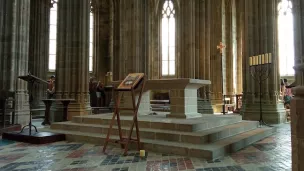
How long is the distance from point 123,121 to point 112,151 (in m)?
1.69

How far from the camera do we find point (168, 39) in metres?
25.4

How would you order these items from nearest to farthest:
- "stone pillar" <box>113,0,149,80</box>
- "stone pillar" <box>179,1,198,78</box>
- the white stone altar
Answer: the white stone altar < "stone pillar" <box>113,0,149,80</box> < "stone pillar" <box>179,1,198,78</box>

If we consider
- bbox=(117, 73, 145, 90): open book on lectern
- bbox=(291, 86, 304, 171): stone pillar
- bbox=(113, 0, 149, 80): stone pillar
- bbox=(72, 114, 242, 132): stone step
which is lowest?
bbox=(72, 114, 242, 132): stone step

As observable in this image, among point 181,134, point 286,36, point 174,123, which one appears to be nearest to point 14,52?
point 174,123

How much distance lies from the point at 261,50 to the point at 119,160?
29.3 ft

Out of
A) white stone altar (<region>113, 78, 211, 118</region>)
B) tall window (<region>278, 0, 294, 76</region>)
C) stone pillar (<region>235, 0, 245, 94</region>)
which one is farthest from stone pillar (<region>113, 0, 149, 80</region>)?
tall window (<region>278, 0, 294, 76</region>)

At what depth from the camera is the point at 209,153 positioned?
483 centimetres

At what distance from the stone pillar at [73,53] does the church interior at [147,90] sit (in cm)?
4

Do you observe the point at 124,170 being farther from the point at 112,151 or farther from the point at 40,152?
the point at 40,152

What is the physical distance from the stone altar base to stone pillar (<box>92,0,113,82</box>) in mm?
14980

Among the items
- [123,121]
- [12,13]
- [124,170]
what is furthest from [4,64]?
[124,170]

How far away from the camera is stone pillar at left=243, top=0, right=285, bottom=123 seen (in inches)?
438

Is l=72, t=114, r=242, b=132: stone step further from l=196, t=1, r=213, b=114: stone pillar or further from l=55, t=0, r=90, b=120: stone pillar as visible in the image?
l=196, t=1, r=213, b=114: stone pillar

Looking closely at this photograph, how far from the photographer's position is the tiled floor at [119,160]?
4.28 metres
